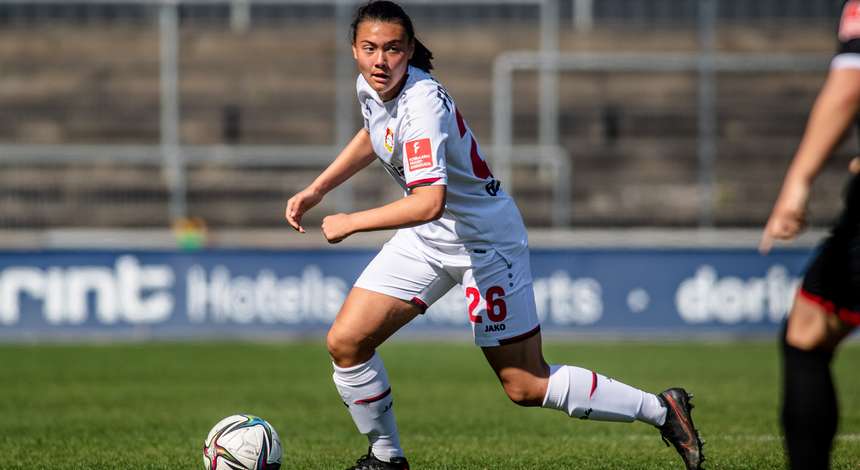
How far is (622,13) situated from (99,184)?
9020mm

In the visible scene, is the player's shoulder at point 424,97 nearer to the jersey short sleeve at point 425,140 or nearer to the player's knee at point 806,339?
the jersey short sleeve at point 425,140

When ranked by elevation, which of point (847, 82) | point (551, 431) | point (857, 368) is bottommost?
point (857, 368)

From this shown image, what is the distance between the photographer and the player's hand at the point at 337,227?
4797mm

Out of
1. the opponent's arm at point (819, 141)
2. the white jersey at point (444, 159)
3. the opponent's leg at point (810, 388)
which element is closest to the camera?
the opponent's arm at point (819, 141)

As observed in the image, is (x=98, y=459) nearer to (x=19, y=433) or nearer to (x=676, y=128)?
(x=19, y=433)

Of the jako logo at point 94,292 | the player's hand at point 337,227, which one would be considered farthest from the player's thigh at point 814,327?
the jako logo at point 94,292

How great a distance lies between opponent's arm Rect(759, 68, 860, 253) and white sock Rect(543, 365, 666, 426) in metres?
1.90

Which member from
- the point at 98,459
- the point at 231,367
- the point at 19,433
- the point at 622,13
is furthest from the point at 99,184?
the point at 98,459

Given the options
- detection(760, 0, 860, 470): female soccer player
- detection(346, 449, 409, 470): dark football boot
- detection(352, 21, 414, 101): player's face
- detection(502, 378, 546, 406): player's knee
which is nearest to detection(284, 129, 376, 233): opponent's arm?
detection(352, 21, 414, 101): player's face

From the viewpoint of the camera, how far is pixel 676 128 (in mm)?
19062

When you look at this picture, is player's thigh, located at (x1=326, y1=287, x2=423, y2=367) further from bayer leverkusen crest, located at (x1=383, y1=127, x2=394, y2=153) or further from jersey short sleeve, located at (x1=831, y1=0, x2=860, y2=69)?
jersey short sleeve, located at (x1=831, y1=0, x2=860, y2=69)

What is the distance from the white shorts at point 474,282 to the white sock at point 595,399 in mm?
260

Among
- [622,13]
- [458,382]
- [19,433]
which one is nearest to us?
[19,433]

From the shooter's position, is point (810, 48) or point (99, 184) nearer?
point (99, 184)
